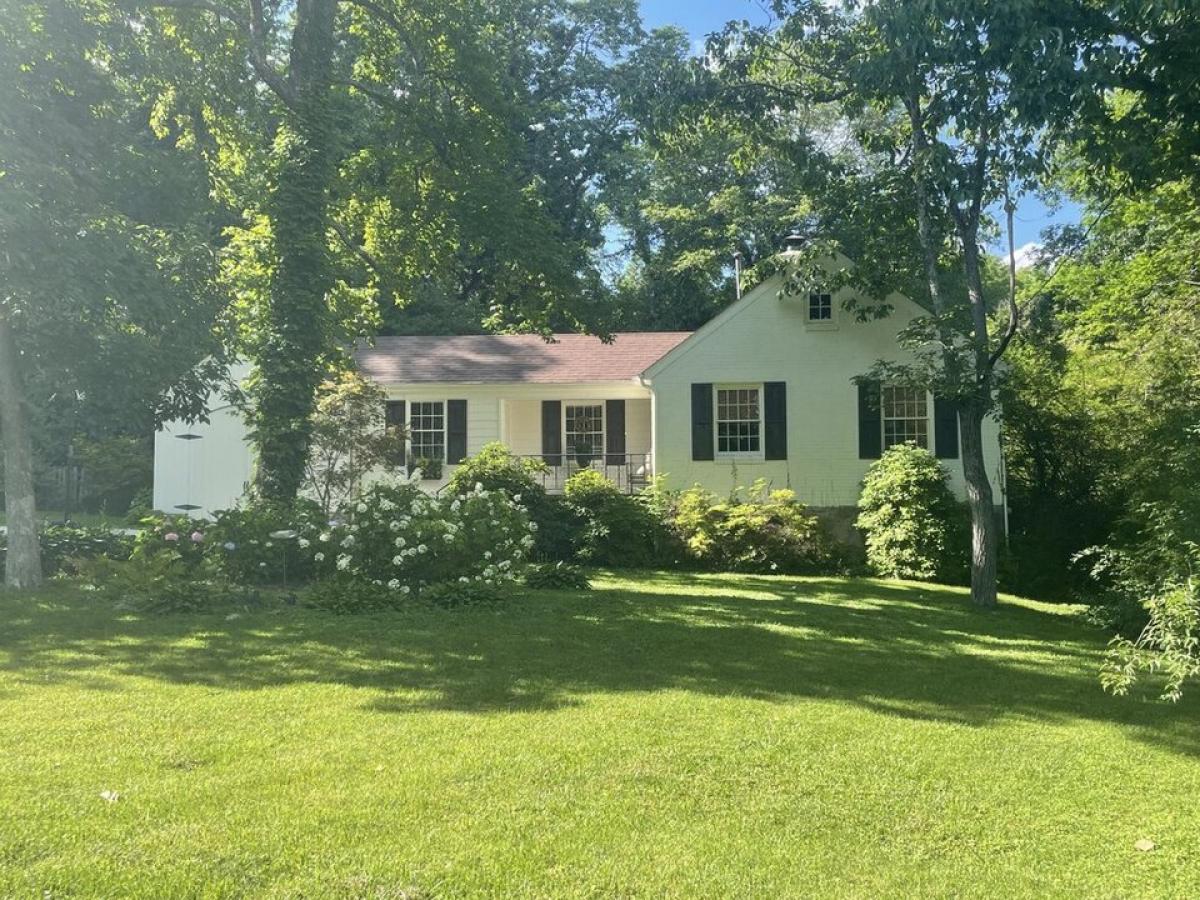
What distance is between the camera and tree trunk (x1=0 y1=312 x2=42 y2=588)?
11031mm

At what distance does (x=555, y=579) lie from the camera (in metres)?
12.0

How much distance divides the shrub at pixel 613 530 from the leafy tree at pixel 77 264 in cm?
641

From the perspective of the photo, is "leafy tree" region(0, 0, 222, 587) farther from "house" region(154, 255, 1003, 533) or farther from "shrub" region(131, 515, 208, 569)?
"house" region(154, 255, 1003, 533)

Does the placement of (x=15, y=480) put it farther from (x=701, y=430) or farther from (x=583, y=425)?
(x=583, y=425)

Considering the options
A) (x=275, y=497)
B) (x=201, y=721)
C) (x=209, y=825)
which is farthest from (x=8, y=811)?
(x=275, y=497)

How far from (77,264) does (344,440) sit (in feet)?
17.3

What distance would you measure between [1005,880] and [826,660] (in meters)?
4.50

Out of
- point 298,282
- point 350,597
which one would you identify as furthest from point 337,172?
point 350,597

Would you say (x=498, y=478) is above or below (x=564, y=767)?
above

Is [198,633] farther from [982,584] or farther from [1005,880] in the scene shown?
[982,584]

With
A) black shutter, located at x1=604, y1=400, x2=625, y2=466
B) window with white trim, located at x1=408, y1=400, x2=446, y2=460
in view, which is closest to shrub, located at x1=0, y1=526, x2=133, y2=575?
window with white trim, located at x1=408, y1=400, x2=446, y2=460

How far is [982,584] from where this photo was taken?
508 inches

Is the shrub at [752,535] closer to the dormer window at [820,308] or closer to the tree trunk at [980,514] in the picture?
the tree trunk at [980,514]

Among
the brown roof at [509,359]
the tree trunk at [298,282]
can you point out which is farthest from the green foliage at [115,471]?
the tree trunk at [298,282]
